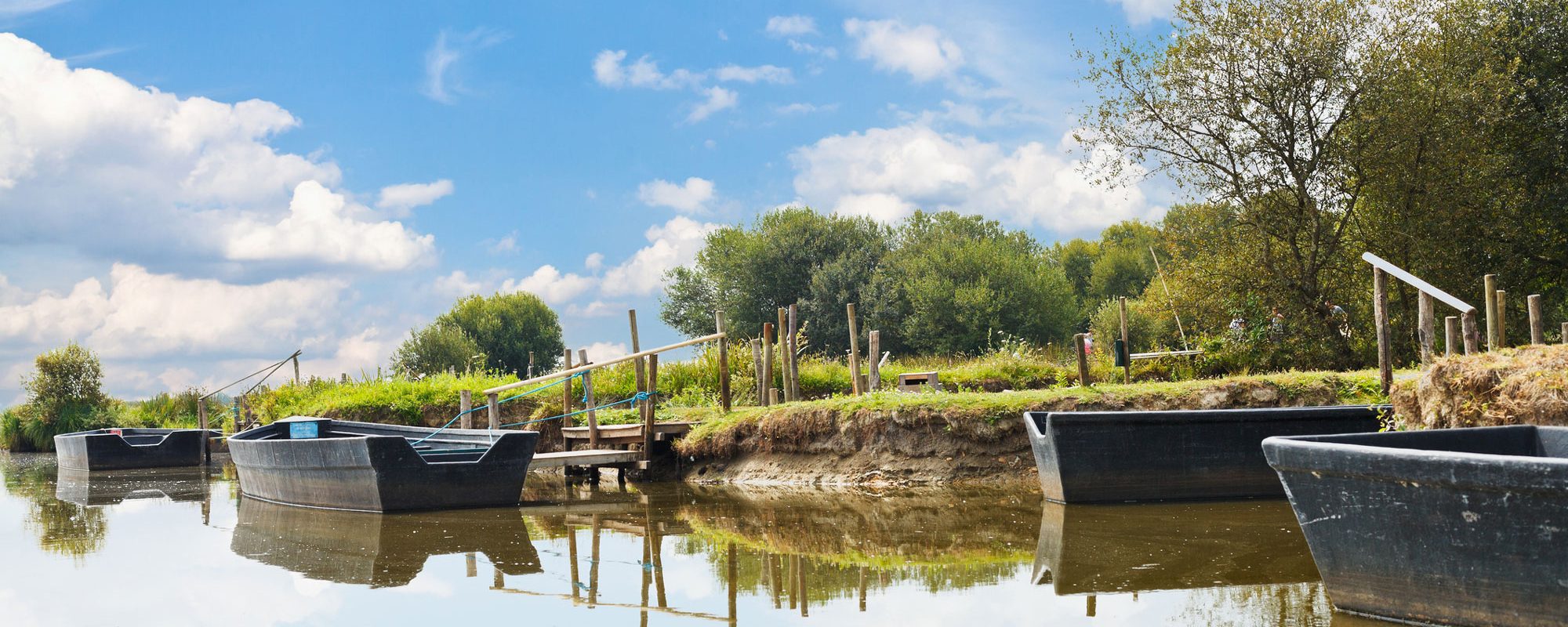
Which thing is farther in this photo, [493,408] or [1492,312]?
[493,408]

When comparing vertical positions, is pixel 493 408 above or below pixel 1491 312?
below

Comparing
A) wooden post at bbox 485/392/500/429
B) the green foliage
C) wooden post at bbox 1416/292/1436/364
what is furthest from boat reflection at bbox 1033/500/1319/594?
the green foliage

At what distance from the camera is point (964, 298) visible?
4444 cm

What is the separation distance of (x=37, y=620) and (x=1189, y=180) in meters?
19.0

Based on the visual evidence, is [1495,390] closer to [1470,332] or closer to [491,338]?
[1470,332]

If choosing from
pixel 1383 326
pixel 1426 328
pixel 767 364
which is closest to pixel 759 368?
pixel 767 364

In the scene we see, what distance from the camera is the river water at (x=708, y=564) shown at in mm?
6148

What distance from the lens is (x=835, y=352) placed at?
45.1 metres

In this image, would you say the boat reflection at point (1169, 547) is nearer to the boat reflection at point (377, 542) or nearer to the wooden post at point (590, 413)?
the boat reflection at point (377, 542)

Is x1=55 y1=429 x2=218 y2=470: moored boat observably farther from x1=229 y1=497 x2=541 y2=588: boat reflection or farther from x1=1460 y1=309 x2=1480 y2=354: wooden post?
x1=1460 y1=309 x2=1480 y2=354: wooden post

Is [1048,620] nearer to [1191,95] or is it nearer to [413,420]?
[1191,95]

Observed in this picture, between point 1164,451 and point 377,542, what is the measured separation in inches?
279

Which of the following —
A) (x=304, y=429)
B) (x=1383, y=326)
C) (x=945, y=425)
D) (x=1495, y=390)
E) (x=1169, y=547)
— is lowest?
(x=1169, y=547)

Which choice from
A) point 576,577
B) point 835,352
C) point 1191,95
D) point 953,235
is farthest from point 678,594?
point 953,235
